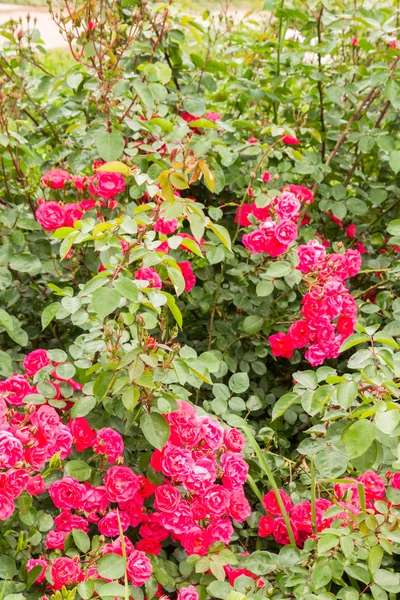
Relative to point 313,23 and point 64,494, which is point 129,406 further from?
point 313,23

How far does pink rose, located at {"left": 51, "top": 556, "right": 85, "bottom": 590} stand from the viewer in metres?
1.40

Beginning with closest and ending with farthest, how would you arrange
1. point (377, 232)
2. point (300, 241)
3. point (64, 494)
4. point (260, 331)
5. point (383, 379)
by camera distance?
point (383, 379) → point (64, 494) → point (260, 331) → point (300, 241) → point (377, 232)

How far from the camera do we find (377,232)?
2.57 metres

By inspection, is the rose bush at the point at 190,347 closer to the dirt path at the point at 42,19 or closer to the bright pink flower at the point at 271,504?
the bright pink flower at the point at 271,504

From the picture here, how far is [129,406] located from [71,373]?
0.28 m

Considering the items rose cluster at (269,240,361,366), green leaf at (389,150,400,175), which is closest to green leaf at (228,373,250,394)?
rose cluster at (269,240,361,366)

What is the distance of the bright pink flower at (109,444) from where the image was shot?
1.55 m

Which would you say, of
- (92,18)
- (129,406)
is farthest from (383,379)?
(92,18)

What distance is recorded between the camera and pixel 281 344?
6.50 feet

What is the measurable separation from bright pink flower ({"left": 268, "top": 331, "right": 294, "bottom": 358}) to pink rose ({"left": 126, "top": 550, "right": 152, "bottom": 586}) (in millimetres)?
736

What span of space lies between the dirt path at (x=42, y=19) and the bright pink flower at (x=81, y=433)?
18.0ft

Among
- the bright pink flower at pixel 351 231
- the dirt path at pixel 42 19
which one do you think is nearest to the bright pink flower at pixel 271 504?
the bright pink flower at pixel 351 231

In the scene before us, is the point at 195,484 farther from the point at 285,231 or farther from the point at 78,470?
the point at 285,231

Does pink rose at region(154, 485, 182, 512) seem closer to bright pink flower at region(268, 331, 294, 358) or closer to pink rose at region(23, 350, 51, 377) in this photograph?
pink rose at region(23, 350, 51, 377)
